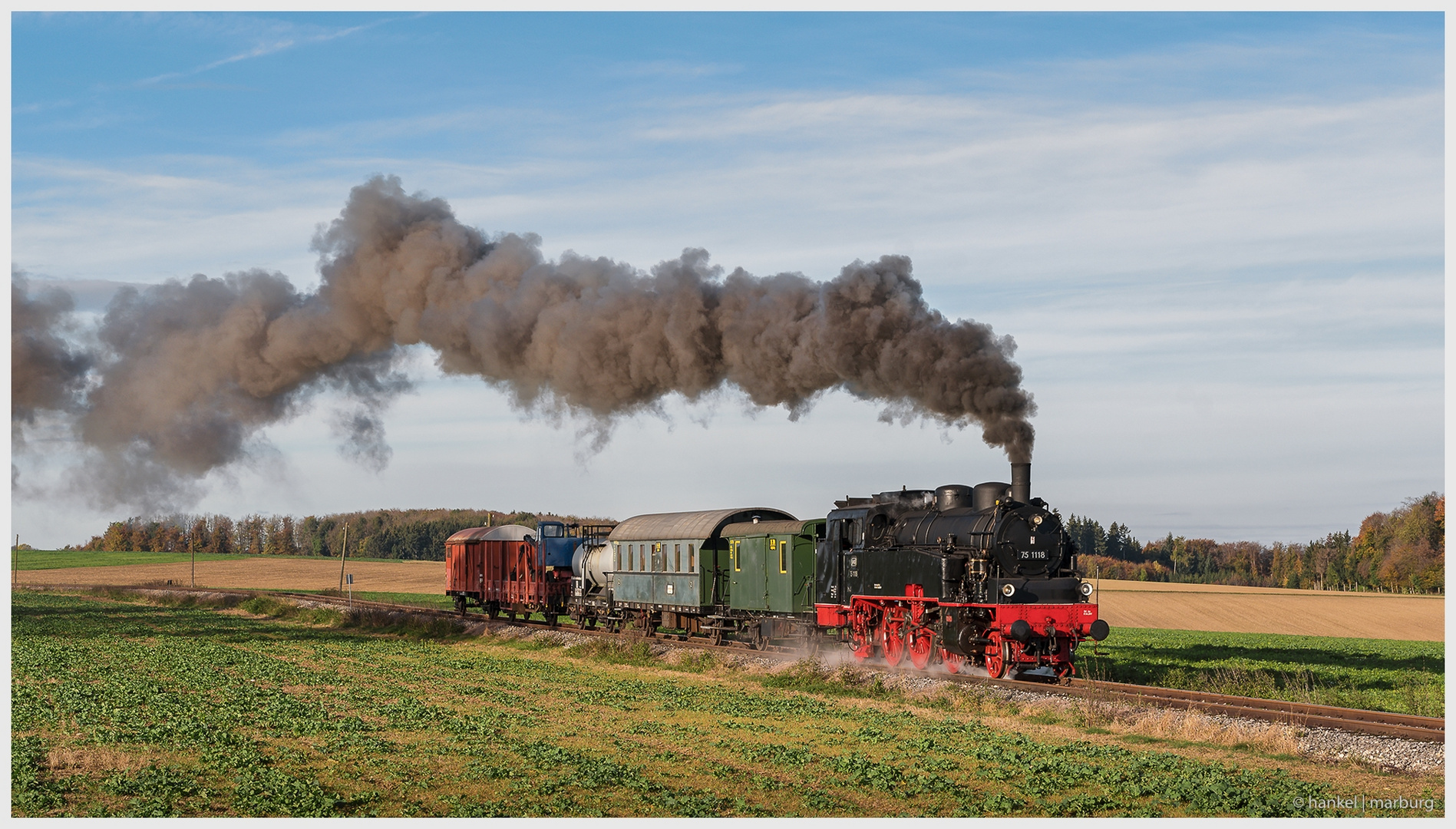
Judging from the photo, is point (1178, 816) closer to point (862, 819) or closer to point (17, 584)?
point (862, 819)

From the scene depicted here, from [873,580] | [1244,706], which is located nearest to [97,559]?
[873,580]

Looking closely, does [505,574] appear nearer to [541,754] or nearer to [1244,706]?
[541,754]

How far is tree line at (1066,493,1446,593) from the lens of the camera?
93.8 m

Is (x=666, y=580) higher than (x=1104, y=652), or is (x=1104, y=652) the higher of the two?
(x=666, y=580)

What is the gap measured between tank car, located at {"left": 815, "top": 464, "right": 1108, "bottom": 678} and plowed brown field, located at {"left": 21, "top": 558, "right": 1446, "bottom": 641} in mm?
31942

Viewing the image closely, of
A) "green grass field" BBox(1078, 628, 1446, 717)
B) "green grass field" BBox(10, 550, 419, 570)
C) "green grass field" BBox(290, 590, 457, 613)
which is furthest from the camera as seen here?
"green grass field" BBox(10, 550, 419, 570)

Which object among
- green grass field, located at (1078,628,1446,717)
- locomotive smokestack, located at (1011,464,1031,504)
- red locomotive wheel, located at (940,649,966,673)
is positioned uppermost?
locomotive smokestack, located at (1011,464,1031,504)

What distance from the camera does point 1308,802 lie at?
11.7 meters

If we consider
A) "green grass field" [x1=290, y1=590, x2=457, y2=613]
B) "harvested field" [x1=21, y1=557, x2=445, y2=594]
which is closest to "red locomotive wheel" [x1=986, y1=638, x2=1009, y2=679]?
"green grass field" [x1=290, y1=590, x2=457, y2=613]

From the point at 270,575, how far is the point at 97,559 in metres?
35.9

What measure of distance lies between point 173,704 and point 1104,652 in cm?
2252

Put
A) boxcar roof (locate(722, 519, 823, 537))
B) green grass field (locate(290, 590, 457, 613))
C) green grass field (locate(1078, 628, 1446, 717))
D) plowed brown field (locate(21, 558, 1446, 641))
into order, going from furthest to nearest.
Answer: green grass field (locate(290, 590, 457, 613))
plowed brown field (locate(21, 558, 1446, 641))
boxcar roof (locate(722, 519, 823, 537))
green grass field (locate(1078, 628, 1446, 717))

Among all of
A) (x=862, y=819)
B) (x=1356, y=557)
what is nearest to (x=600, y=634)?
(x=862, y=819)

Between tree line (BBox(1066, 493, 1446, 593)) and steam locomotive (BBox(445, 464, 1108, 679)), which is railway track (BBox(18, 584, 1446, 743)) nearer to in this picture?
steam locomotive (BBox(445, 464, 1108, 679))
